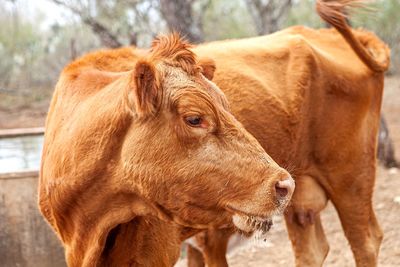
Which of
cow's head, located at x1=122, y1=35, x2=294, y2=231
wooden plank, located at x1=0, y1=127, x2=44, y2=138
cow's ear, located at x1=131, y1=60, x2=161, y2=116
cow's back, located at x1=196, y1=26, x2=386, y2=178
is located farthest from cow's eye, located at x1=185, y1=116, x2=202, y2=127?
wooden plank, located at x1=0, y1=127, x2=44, y2=138

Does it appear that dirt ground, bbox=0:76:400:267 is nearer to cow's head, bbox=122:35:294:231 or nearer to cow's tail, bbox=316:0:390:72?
cow's tail, bbox=316:0:390:72

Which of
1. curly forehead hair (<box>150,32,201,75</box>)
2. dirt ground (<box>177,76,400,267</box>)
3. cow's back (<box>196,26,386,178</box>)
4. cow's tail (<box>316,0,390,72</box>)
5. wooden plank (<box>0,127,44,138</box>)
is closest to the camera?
curly forehead hair (<box>150,32,201,75</box>)

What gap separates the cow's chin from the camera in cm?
317

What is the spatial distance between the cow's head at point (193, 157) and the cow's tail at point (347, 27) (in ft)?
7.33

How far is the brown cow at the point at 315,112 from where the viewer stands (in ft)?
15.7

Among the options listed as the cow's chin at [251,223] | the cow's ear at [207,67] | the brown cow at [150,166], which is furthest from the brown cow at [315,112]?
the cow's chin at [251,223]

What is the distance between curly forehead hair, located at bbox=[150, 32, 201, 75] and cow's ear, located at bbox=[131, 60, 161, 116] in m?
0.19

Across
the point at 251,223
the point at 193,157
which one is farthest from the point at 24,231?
the point at 251,223

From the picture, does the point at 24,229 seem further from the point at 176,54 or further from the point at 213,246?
the point at 176,54

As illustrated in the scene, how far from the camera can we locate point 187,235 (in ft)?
13.8

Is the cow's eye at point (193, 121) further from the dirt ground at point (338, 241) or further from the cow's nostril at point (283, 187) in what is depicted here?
the dirt ground at point (338, 241)

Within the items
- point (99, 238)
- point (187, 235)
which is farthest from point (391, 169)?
point (99, 238)

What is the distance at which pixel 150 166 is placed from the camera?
10.7 ft

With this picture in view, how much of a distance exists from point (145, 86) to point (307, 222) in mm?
2804
